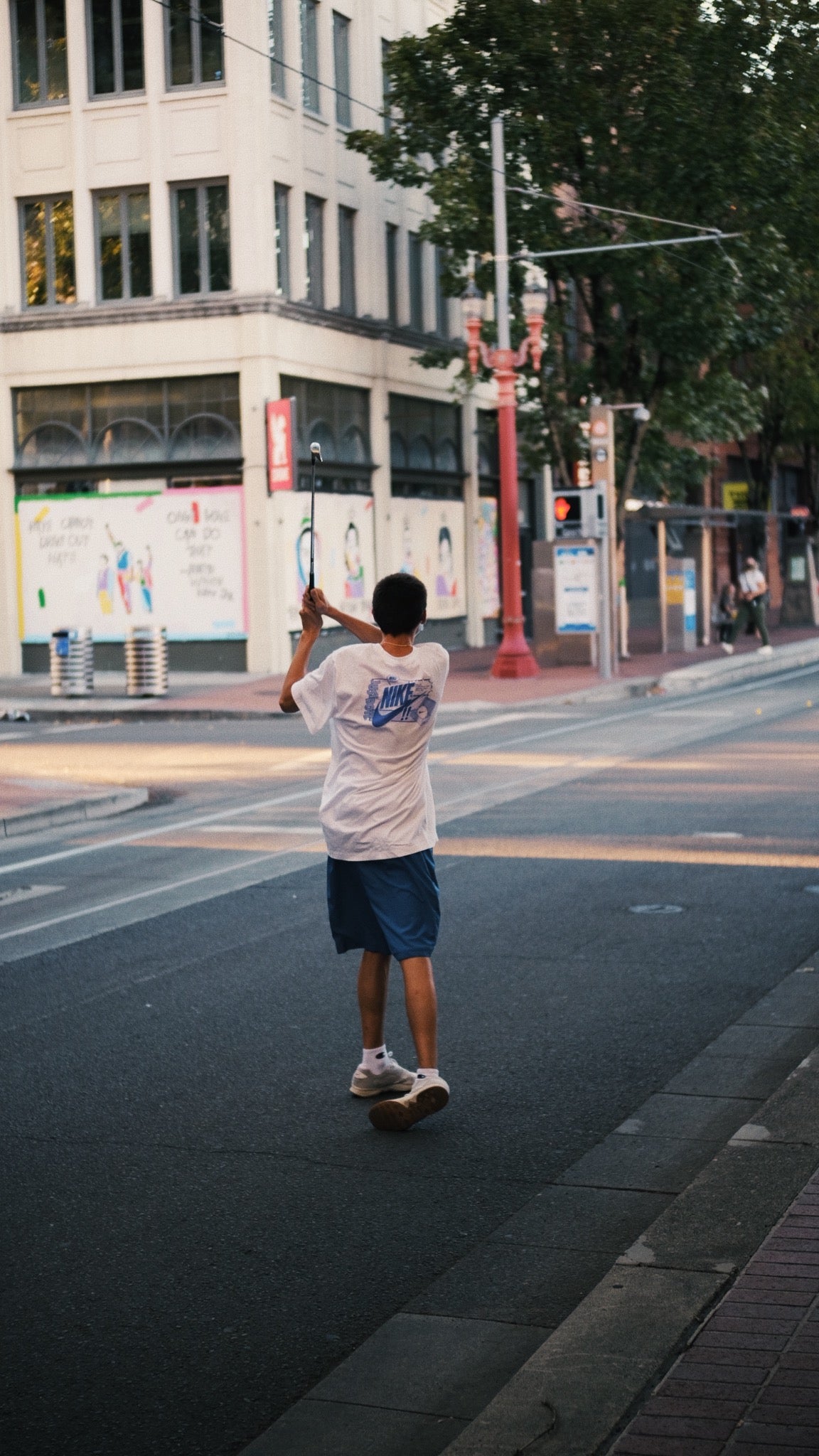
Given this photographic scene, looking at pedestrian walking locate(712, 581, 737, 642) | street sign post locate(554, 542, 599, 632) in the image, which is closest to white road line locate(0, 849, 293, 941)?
street sign post locate(554, 542, 599, 632)

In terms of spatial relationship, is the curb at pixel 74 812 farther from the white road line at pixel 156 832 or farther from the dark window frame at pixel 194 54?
the dark window frame at pixel 194 54

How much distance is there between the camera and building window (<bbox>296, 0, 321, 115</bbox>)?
3481 centimetres

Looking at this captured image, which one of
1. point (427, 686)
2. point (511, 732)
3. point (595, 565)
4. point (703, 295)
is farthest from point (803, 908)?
point (703, 295)

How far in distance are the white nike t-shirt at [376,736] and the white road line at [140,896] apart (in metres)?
4.23

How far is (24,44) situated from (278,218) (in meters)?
5.98

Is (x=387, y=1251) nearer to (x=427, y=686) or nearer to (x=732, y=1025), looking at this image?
(x=427, y=686)

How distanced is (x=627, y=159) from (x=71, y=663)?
12.9 metres

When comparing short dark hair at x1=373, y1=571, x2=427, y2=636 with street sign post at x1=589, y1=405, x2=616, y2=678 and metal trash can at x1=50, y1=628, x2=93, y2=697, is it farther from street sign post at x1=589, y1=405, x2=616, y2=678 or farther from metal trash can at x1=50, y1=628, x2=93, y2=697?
street sign post at x1=589, y1=405, x2=616, y2=678

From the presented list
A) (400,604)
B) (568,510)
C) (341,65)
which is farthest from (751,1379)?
(341,65)

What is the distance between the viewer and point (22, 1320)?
4.56 meters

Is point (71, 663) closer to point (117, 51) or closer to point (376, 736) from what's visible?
point (117, 51)

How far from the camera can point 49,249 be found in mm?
34531

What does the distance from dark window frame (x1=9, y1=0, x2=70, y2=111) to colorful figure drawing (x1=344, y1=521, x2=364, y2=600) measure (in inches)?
374

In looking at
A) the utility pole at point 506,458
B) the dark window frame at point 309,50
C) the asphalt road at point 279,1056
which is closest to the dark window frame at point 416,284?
the dark window frame at point 309,50
